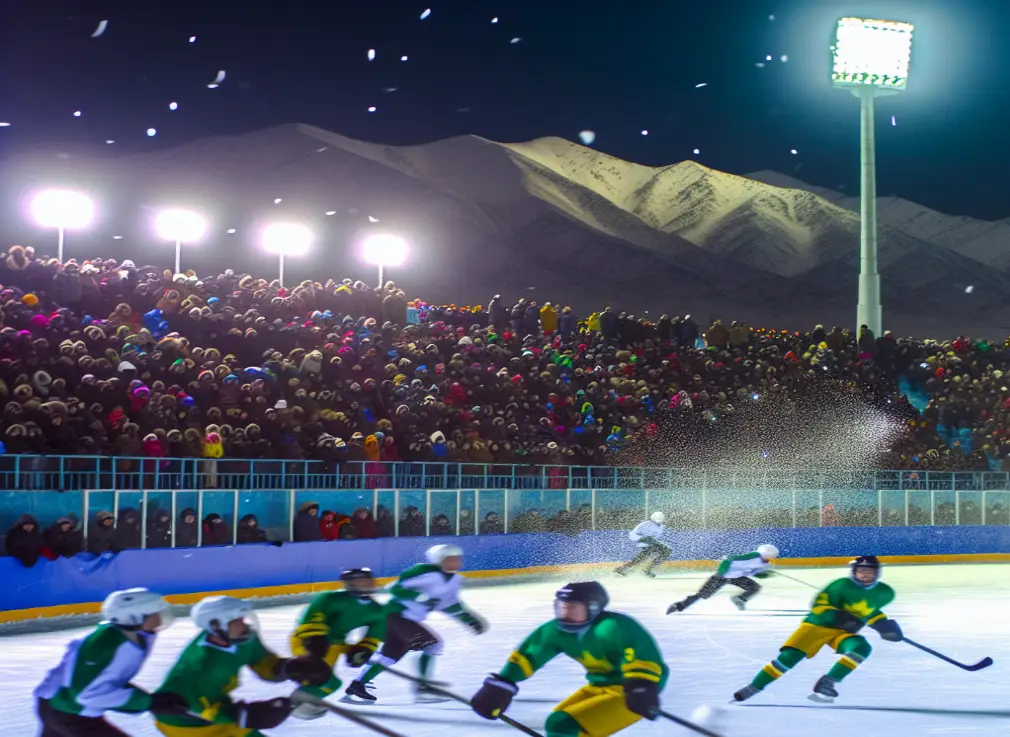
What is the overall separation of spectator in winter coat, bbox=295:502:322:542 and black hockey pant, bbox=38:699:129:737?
13.6m

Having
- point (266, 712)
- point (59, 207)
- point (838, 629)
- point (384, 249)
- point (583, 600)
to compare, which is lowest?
point (838, 629)

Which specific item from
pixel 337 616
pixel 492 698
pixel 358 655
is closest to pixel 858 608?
pixel 358 655

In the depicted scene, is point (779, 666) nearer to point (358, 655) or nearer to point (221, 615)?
point (358, 655)

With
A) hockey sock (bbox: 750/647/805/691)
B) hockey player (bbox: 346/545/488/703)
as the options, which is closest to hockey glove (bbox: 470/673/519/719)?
hockey player (bbox: 346/545/488/703)

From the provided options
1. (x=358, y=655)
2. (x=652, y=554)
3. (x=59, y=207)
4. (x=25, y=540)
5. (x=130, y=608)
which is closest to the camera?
(x=130, y=608)

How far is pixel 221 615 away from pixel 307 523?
13.5m

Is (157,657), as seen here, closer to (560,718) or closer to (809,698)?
(809,698)

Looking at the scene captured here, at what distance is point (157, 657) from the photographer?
42.1ft

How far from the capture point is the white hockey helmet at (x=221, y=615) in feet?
21.5

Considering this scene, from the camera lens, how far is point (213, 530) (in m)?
18.5

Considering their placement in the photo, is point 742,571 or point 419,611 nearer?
point 419,611

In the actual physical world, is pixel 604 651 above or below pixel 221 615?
below

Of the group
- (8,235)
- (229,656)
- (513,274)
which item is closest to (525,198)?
(513,274)

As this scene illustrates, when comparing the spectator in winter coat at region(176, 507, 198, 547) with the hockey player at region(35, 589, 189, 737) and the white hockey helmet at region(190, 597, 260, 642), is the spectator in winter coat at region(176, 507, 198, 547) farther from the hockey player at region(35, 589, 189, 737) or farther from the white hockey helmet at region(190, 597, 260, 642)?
the hockey player at region(35, 589, 189, 737)
